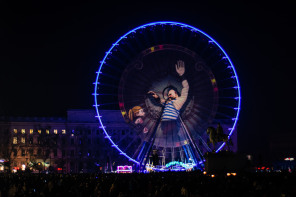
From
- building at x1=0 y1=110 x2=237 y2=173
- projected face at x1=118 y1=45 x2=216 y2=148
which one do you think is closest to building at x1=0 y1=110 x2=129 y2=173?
building at x1=0 y1=110 x2=237 y2=173

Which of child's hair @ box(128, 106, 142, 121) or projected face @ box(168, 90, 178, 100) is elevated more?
projected face @ box(168, 90, 178, 100)

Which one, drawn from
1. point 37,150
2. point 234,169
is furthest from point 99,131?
point 234,169

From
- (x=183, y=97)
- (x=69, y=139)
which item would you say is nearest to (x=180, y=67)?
(x=183, y=97)

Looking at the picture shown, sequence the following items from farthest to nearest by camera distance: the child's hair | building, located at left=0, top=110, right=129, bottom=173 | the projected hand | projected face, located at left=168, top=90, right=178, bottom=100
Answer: building, located at left=0, top=110, right=129, bottom=173
the child's hair
the projected hand
projected face, located at left=168, top=90, right=178, bottom=100

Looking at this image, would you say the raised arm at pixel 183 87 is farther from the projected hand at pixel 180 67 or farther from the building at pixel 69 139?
the building at pixel 69 139

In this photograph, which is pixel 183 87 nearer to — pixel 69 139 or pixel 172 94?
pixel 172 94

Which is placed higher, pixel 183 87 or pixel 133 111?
pixel 183 87

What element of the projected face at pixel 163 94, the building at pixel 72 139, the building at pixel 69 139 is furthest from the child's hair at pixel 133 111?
the building at pixel 69 139

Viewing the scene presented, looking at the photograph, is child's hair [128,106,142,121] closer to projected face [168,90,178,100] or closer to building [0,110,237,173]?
projected face [168,90,178,100]

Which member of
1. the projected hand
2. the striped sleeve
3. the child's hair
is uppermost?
the projected hand

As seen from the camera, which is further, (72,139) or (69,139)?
(72,139)

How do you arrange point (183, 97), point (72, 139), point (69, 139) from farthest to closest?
point (72, 139) < point (69, 139) < point (183, 97)

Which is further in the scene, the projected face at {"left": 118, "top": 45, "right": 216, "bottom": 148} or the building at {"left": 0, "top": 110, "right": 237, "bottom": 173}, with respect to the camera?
the building at {"left": 0, "top": 110, "right": 237, "bottom": 173}

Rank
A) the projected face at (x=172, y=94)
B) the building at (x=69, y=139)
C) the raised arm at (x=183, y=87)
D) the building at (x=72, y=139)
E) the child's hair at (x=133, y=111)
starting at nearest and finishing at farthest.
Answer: the projected face at (x=172, y=94) → the raised arm at (x=183, y=87) → the child's hair at (x=133, y=111) → the building at (x=72, y=139) → the building at (x=69, y=139)
